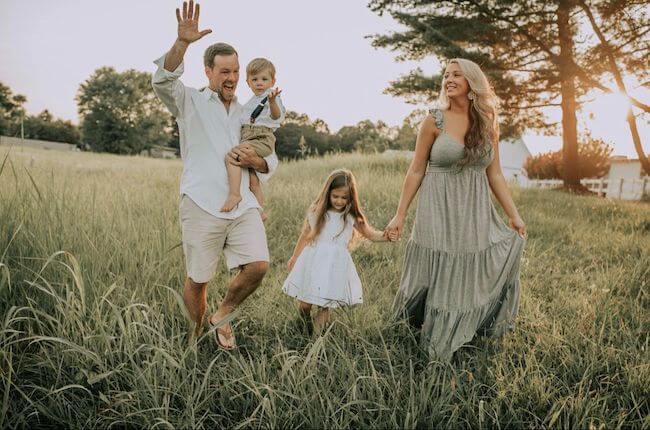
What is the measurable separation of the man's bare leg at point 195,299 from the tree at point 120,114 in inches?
2160

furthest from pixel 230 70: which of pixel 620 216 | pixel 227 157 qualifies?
pixel 620 216

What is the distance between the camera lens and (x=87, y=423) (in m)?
1.92

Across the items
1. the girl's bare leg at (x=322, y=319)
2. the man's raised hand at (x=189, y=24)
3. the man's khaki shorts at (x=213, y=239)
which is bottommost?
the girl's bare leg at (x=322, y=319)

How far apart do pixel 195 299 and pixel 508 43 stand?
41.0ft

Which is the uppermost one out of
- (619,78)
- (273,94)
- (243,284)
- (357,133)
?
(357,133)

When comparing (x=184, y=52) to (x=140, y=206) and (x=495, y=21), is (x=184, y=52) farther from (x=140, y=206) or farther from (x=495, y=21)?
(x=495, y=21)

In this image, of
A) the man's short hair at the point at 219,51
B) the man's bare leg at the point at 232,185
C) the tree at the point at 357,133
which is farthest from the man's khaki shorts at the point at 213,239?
the tree at the point at 357,133

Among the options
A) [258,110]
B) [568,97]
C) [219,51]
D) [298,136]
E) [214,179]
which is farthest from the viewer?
[298,136]

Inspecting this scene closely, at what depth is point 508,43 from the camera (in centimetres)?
1221

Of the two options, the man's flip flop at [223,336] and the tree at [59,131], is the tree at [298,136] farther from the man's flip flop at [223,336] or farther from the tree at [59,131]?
the man's flip flop at [223,336]

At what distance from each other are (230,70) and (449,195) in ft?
5.29

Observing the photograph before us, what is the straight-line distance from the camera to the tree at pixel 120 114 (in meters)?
55.0

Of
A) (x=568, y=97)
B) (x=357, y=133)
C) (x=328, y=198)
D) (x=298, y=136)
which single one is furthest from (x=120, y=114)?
(x=328, y=198)

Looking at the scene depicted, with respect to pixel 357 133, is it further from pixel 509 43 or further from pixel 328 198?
pixel 328 198
